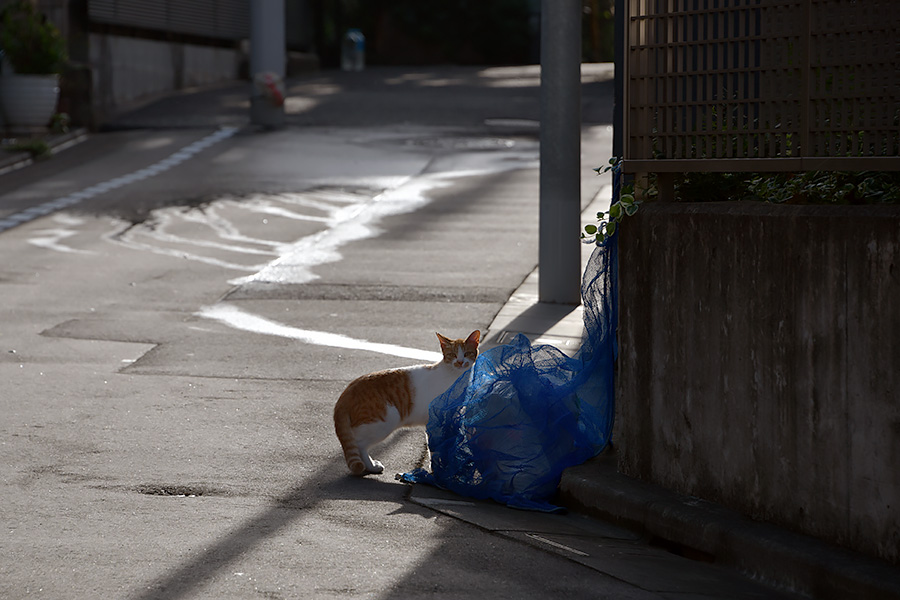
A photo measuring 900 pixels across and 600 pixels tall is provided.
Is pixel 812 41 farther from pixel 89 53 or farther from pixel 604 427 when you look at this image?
pixel 89 53

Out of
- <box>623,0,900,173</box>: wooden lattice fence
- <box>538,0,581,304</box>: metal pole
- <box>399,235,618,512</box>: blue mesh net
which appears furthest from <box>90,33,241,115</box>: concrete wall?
<box>623,0,900,173</box>: wooden lattice fence

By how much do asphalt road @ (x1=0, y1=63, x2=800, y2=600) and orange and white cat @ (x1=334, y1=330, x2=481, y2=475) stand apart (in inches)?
7.8

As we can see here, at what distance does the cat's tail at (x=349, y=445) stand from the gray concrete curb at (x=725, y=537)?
3.44ft

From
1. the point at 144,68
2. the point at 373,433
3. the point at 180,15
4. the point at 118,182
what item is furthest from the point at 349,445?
the point at 180,15

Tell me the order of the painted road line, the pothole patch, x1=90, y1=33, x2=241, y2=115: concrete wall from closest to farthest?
the pothole patch → the painted road line → x1=90, y1=33, x2=241, y2=115: concrete wall

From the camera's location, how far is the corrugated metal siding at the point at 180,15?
27.6 m

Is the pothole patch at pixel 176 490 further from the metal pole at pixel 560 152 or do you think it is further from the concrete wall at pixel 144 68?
the concrete wall at pixel 144 68

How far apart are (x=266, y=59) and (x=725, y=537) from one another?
66.4 ft

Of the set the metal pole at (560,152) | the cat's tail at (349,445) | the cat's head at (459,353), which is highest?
the metal pole at (560,152)

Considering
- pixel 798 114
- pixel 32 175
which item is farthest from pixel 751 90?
pixel 32 175

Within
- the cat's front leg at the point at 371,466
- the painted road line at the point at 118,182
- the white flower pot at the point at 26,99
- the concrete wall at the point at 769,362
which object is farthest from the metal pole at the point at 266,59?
the concrete wall at the point at 769,362

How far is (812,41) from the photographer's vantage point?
17.1ft

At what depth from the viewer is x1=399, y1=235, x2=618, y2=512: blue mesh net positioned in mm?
6094

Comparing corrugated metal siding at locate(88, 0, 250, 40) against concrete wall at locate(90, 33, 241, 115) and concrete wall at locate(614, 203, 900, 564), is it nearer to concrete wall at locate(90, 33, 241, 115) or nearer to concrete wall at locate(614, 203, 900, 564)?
concrete wall at locate(90, 33, 241, 115)
